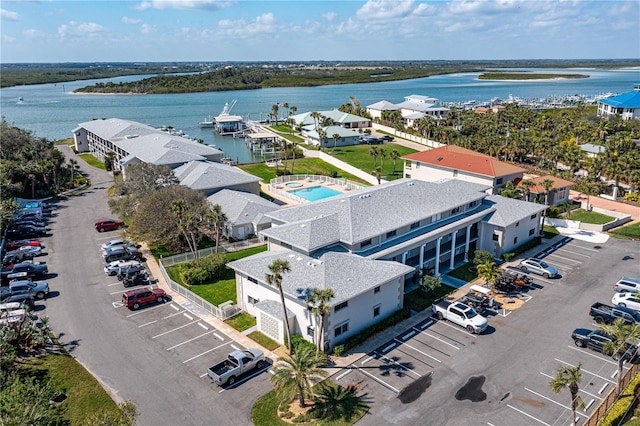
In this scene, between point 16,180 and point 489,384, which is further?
point 16,180

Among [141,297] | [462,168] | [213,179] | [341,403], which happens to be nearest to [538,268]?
[462,168]

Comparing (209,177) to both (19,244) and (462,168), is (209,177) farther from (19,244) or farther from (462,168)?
(462,168)

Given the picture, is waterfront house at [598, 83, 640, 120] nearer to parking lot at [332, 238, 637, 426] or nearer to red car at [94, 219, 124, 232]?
parking lot at [332, 238, 637, 426]

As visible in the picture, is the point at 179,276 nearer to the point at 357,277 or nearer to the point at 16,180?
the point at 357,277

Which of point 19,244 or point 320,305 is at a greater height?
point 320,305

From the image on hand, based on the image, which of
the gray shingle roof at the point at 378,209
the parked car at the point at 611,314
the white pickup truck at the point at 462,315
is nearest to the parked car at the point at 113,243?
the gray shingle roof at the point at 378,209

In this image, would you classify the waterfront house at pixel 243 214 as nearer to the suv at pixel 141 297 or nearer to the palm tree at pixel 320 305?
the suv at pixel 141 297

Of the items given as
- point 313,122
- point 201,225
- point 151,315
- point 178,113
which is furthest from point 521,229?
point 178,113

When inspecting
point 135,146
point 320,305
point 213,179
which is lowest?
point 320,305
